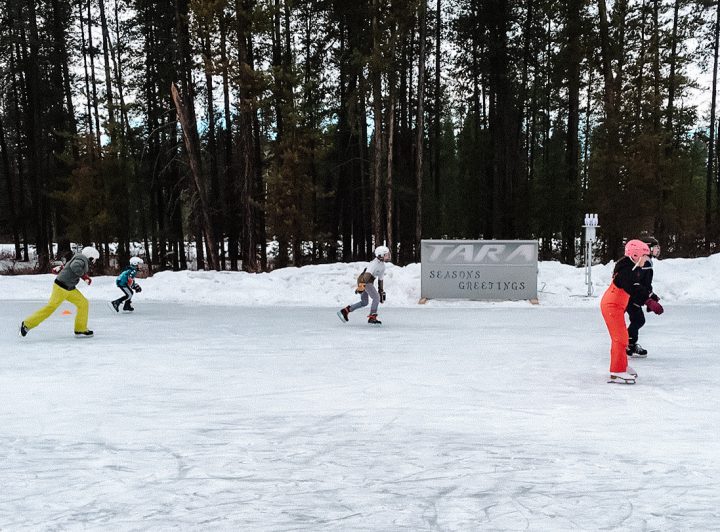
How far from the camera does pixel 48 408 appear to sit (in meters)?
5.19

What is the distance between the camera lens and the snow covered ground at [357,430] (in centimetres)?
316

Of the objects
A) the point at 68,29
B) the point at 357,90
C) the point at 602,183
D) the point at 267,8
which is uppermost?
the point at 68,29

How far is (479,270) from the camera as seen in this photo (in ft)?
45.9

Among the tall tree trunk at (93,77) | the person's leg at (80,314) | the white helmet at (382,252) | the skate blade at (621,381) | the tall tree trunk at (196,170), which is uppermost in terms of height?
the tall tree trunk at (93,77)

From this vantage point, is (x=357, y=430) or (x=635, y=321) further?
(x=635, y=321)

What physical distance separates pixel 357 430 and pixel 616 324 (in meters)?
3.36

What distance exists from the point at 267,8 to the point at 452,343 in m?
14.4

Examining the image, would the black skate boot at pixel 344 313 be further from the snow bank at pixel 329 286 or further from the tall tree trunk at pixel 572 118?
the tall tree trunk at pixel 572 118

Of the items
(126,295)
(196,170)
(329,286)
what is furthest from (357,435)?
(196,170)

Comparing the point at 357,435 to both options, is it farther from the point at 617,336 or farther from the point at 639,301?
the point at 639,301

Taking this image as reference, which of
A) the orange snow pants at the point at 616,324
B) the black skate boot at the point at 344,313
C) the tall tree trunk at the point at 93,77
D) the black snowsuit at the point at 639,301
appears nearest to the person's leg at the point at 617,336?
the orange snow pants at the point at 616,324

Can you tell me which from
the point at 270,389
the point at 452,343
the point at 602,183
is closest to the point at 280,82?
the point at 602,183

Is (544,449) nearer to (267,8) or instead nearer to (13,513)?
(13,513)

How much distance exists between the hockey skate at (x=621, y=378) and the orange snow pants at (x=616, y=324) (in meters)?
0.04
